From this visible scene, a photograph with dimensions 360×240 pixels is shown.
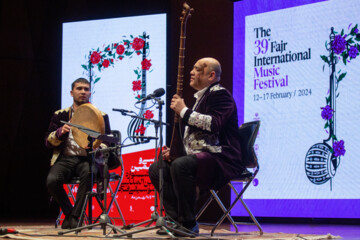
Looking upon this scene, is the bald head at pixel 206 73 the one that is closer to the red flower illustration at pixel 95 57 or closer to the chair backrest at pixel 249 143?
the chair backrest at pixel 249 143

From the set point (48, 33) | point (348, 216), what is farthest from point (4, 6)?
point (348, 216)

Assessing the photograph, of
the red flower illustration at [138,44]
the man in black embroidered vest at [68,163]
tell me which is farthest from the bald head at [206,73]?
the red flower illustration at [138,44]

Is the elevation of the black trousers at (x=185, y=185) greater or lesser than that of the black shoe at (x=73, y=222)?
greater

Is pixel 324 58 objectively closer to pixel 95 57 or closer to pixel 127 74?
pixel 127 74

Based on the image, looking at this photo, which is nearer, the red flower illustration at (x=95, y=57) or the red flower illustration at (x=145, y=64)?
the red flower illustration at (x=145, y=64)

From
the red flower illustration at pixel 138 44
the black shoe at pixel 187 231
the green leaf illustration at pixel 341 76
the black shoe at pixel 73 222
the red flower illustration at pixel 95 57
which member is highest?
the red flower illustration at pixel 138 44

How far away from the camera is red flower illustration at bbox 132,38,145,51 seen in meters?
6.20

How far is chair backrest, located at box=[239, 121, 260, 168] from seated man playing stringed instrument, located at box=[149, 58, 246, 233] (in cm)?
16

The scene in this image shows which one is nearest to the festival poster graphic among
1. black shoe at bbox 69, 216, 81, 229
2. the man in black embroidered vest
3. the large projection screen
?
the large projection screen

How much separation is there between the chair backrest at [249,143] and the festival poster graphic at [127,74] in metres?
2.14

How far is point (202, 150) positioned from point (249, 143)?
447 mm

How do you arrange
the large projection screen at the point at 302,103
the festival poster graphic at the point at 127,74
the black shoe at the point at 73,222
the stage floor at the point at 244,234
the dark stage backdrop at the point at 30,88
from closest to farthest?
1. the stage floor at the point at 244,234
2. the black shoe at the point at 73,222
3. the large projection screen at the point at 302,103
4. the festival poster graphic at the point at 127,74
5. the dark stage backdrop at the point at 30,88

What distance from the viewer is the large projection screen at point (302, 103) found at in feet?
16.8

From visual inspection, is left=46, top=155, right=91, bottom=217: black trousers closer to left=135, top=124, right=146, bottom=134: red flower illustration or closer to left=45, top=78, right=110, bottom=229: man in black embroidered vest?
left=45, top=78, right=110, bottom=229: man in black embroidered vest
